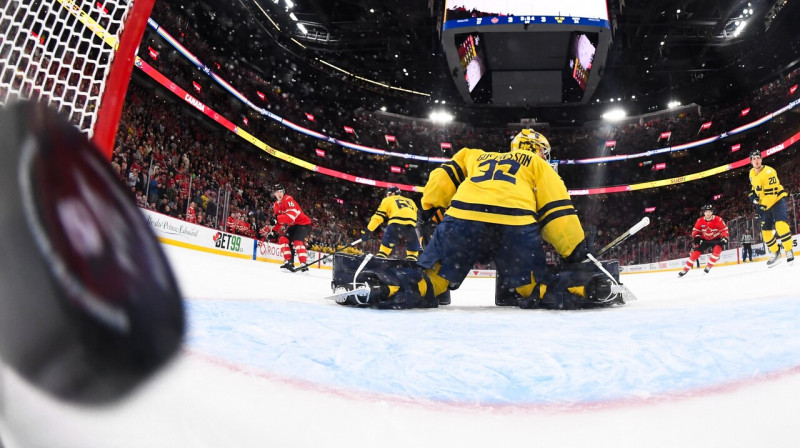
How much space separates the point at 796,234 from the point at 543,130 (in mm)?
13097

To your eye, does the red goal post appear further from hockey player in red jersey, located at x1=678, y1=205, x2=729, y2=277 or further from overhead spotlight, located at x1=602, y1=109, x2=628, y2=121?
overhead spotlight, located at x1=602, y1=109, x2=628, y2=121

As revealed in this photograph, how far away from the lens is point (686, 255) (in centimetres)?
1262

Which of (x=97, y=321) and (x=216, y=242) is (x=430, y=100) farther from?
(x=97, y=321)

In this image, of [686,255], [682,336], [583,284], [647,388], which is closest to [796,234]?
[686,255]

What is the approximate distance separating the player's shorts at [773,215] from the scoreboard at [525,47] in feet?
13.1

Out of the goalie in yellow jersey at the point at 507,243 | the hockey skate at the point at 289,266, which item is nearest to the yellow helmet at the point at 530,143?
the goalie in yellow jersey at the point at 507,243

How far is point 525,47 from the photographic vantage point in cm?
1127

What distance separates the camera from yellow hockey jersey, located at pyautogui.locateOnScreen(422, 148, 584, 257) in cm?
259

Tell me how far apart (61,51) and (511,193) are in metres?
2.11

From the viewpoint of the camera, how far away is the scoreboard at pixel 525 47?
7.98 meters

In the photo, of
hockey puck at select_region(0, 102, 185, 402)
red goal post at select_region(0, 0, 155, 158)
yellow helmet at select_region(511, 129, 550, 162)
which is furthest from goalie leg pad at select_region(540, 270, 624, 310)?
hockey puck at select_region(0, 102, 185, 402)

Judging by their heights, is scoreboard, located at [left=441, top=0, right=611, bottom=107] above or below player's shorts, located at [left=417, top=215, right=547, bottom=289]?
above

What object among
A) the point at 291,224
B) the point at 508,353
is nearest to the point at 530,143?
the point at 508,353

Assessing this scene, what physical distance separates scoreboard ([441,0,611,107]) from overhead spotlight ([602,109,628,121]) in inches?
221
